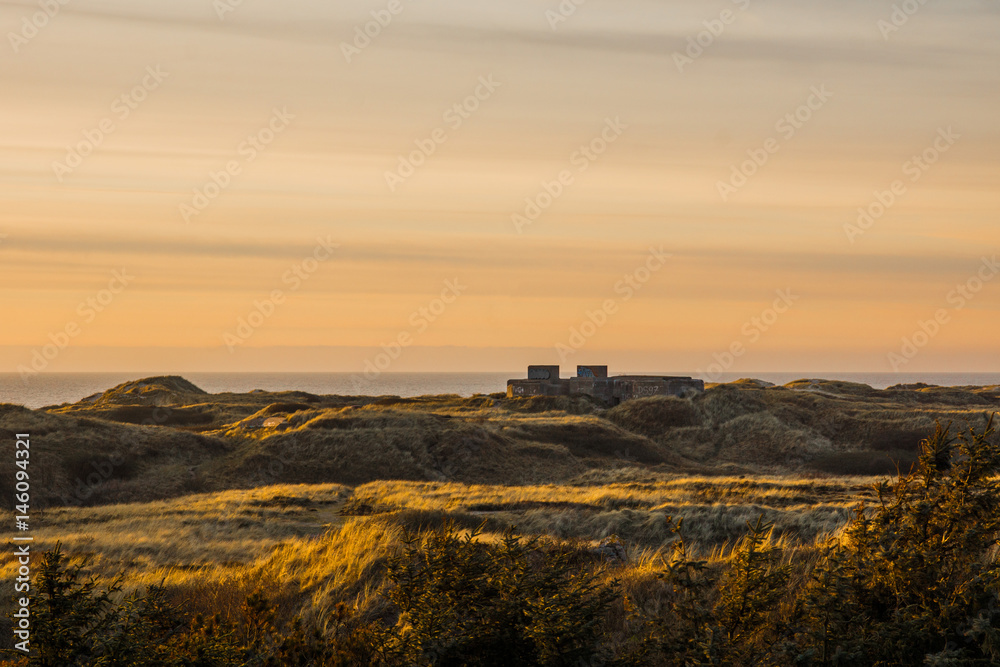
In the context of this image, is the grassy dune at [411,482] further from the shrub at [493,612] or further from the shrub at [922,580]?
the shrub at [922,580]

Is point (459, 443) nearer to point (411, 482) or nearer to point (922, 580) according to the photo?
point (411, 482)

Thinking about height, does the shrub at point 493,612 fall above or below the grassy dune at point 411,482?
above

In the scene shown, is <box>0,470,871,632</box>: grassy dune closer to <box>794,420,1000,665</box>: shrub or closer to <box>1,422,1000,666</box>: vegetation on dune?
<box>1,422,1000,666</box>: vegetation on dune

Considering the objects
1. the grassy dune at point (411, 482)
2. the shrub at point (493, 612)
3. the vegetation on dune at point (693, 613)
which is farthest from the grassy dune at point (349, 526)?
the shrub at point (493, 612)

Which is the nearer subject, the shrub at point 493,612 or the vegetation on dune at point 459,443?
the shrub at point 493,612

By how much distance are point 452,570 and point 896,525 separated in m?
5.11

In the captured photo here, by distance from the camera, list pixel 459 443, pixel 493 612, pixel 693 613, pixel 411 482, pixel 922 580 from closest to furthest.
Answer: pixel 922 580 → pixel 693 613 → pixel 493 612 → pixel 411 482 → pixel 459 443

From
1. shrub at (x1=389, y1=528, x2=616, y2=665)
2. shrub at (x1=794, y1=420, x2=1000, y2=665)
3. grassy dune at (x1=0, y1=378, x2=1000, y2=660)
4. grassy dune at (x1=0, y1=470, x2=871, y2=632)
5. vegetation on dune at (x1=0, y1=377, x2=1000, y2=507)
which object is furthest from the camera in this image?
vegetation on dune at (x1=0, y1=377, x2=1000, y2=507)

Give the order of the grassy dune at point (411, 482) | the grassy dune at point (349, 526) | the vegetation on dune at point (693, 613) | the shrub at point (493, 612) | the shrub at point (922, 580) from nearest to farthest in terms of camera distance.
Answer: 1. the shrub at point (922, 580)
2. the vegetation on dune at point (693, 613)
3. the shrub at point (493, 612)
4. the grassy dune at point (349, 526)
5. the grassy dune at point (411, 482)

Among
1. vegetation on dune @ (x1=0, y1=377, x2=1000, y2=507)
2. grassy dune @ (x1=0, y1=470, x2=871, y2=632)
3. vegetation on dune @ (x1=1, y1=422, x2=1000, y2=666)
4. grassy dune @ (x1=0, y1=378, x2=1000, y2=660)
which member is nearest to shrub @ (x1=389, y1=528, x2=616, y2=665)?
vegetation on dune @ (x1=1, y1=422, x2=1000, y2=666)

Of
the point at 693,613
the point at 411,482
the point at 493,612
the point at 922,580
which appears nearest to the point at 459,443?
the point at 411,482

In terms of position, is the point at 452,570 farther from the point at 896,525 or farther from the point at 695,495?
the point at 695,495

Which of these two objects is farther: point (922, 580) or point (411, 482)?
point (411, 482)

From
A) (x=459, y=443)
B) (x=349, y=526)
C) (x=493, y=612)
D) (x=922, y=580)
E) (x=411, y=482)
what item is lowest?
(x=411, y=482)
